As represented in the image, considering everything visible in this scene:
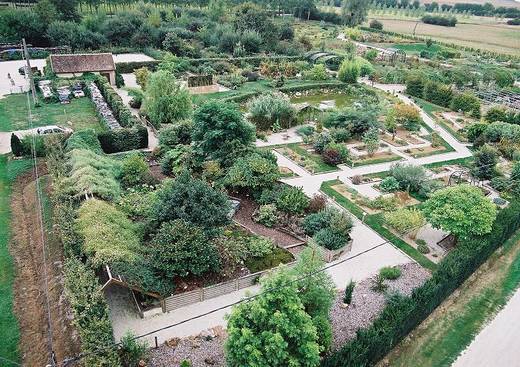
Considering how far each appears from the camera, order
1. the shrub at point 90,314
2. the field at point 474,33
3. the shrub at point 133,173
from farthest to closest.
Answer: the field at point 474,33
the shrub at point 133,173
the shrub at point 90,314

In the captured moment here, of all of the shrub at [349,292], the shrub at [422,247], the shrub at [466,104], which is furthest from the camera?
the shrub at [466,104]

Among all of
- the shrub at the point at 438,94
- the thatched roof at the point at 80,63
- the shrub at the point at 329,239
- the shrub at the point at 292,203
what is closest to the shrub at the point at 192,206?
the shrub at the point at 292,203

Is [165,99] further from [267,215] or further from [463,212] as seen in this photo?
[463,212]

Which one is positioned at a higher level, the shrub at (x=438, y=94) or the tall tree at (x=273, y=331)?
the tall tree at (x=273, y=331)

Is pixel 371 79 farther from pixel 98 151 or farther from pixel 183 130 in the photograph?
pixel 98 151

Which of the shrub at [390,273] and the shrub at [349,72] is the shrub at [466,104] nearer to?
the shrub at [349,72]

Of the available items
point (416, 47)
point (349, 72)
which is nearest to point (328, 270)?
point (349, 72)
